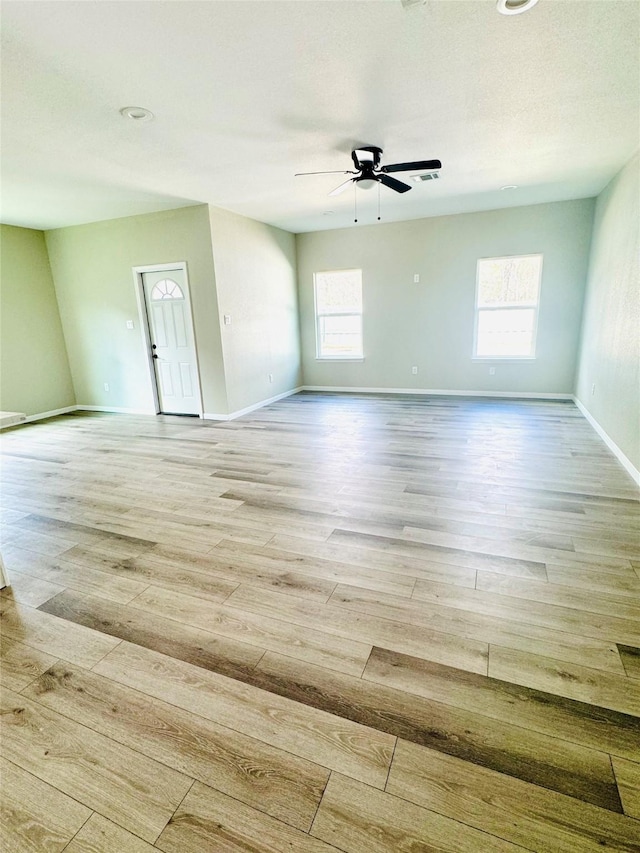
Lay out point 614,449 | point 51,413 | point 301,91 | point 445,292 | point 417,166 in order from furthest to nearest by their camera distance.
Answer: point 51,413 → point 445,292 → point 614,449 → point 417,166 → point 301,91

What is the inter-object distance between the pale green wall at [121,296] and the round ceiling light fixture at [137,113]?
93.0 inches

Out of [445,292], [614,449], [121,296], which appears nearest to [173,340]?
[121,296]

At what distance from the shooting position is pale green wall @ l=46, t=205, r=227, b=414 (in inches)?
215

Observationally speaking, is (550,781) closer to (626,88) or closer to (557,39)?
(557,39)

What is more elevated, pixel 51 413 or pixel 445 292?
pixel 445 292

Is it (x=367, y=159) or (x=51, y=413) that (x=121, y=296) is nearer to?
(x=51, y=413)

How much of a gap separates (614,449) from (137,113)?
16.2 ft

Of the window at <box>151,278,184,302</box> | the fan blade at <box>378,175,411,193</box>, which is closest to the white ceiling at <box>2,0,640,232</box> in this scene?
the fan blade at <box>378,175,411,193</box>

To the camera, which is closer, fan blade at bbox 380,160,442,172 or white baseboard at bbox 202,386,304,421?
fan blade at bbox 380,160,442,172

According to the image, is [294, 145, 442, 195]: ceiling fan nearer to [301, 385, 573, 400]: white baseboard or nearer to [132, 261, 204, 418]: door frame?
[132, 261, 204, 418]: door frame

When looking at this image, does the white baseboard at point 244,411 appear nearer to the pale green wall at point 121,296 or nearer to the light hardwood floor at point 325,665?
the pale green wall at point 121,296

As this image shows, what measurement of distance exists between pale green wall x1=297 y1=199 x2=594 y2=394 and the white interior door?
2560 millimetres

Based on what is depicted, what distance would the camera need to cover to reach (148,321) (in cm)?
614

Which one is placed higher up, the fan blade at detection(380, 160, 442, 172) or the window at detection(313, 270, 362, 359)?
the fan blade at detection(380, 160, 442, 172)
